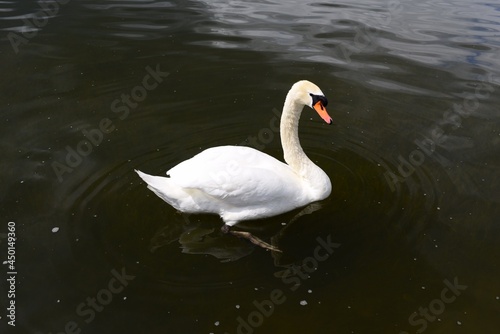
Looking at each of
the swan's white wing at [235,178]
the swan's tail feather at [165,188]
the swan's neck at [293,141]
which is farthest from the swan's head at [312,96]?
the swan's tail feather at [165,188]

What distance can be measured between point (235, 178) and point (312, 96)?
1237 millimetres

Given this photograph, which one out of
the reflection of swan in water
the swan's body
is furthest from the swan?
the reflection of swan in water

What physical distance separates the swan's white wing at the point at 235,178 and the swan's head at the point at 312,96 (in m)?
0.78

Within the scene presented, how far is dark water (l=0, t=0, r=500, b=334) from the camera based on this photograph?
16.5 ft

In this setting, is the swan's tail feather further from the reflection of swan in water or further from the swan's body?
the reflection of swan in water

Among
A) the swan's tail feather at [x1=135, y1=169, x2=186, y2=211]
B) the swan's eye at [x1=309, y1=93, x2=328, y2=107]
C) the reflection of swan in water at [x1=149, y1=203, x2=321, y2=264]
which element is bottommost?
the reflection of swan in water at [x1=149, y1=203, x2=321, y2=264]

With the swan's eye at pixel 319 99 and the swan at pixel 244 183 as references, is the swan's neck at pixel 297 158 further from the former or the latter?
the swan's eye at pixel 319 99

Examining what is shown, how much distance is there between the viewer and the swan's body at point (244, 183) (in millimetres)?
5570

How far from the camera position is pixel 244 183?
18.3 feet

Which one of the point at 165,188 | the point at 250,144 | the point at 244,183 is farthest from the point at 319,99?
the point at 165,188

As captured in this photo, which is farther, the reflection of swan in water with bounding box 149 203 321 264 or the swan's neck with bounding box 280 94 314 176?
the swan's neck with bounding box 280 94 314 176

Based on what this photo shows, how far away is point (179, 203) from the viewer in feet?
18.6

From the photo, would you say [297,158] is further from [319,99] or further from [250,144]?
[250,144]

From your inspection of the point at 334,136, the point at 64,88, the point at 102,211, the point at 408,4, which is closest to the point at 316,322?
the point at 102,211
